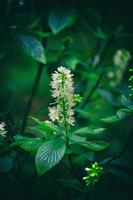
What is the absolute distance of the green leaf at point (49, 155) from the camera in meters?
1.71

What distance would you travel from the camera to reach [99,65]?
118 inches

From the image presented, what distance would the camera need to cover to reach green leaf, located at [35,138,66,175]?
171 cm

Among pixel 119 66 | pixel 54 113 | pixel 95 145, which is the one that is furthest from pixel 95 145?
pixel 119 66

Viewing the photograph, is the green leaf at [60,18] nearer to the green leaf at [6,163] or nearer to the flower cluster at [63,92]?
the flower cluster at [63,92]

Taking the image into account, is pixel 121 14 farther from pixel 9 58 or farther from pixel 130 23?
pixel 9 58

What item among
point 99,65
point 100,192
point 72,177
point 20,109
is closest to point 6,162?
point 72,177

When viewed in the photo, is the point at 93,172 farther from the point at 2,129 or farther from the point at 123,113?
the point at 2,129

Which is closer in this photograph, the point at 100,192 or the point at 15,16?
the point at 100,192

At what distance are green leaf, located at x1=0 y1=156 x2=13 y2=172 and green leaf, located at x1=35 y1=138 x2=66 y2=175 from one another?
10.6 inches

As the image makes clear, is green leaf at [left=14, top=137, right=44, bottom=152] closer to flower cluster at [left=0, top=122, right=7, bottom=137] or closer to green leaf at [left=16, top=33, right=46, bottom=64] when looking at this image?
flower cluster at [left=0, top=122, right=7, bottom=137]

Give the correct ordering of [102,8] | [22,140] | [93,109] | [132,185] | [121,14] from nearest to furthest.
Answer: [22,140]
[132,185]
[93,109]
[102,8]
[121,14]

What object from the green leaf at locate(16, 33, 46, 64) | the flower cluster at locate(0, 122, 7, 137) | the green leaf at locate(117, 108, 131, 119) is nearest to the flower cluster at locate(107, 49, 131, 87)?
the green leaf at locate(16, 33, 46, 64)

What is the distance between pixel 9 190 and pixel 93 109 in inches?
37.2

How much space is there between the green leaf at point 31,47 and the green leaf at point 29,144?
1.91ft
